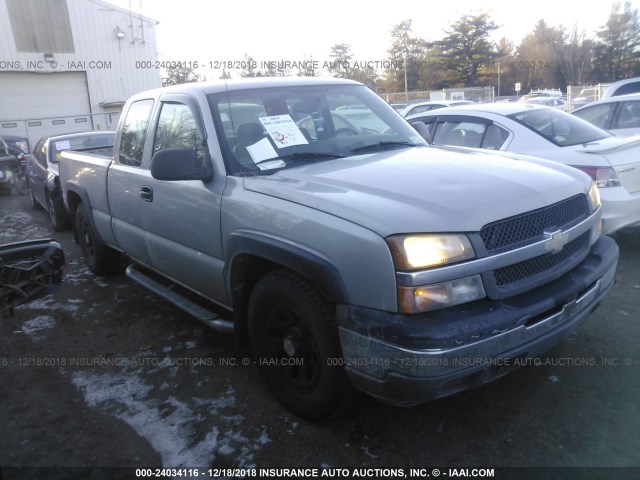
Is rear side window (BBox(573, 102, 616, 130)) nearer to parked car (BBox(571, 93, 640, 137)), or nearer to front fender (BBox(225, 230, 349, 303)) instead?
parked car (BBox(571, 93, 640, 137))

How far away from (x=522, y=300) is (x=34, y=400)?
10.2 ft

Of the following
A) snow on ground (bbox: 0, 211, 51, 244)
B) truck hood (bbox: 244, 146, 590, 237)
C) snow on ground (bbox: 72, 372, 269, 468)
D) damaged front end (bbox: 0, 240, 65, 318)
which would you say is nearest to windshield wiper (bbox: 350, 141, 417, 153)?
truck hood (bbox: 244, 146, 590, 237)

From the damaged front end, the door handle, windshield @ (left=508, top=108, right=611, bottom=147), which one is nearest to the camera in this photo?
the damaged front end

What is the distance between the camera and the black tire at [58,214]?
8468 millimetres

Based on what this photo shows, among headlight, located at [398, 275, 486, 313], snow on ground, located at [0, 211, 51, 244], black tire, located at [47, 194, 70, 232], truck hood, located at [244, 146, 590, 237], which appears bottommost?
snow on ground, located at [0, 211, 51, 244]

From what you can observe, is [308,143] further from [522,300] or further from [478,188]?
[522,300]

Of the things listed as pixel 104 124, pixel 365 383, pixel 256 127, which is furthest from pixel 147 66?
pixel 365 383

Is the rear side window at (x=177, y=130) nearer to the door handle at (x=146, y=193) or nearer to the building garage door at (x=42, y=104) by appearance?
the door handle at (x=146, y=193)

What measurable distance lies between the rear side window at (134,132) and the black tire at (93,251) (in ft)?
4.00

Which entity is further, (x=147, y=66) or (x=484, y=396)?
(x=147, y=66)

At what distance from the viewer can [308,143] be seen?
3.64 metres

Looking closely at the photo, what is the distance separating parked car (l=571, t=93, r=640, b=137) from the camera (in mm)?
7249

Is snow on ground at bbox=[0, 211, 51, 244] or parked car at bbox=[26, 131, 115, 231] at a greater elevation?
parked car at bbox=[26, 131, 115, 231]

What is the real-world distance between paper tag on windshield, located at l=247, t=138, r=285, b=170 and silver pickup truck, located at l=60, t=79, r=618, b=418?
0.01m
